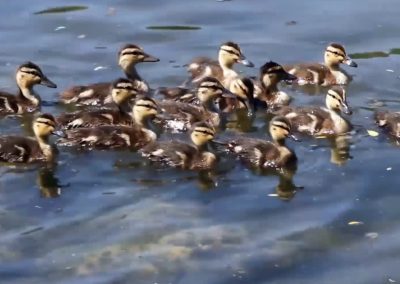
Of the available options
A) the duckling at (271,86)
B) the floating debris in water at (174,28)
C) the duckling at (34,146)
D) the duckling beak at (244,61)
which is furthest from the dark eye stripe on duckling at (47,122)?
the floating debris in water at (174,28)

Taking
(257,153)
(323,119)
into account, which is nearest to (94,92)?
(257,153)

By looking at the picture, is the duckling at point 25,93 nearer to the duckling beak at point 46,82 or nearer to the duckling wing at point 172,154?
the duckling beak at point 46,82

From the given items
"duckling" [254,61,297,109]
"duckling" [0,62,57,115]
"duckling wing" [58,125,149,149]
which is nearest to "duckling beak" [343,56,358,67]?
"duckling" [254,61,297,109]

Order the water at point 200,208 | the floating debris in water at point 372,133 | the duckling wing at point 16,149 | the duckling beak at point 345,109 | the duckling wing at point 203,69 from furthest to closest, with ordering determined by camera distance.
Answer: the duckling wing at point 203,69 → the duckling beak at point 345,109 → the floating debris in water at point 372,133 → the duckling wing at point 16,149 → the water at point 200,208

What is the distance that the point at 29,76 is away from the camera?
10156mm

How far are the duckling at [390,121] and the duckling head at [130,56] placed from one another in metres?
2.27

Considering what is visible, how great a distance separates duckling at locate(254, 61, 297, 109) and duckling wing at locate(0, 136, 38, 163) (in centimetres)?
224

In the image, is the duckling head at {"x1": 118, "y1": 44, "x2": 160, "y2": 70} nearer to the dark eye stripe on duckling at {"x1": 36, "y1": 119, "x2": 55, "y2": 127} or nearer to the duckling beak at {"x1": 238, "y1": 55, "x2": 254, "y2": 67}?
the duckling beak at {"x1": 238, "y1": 55, "x2": 254, "y2": 67}

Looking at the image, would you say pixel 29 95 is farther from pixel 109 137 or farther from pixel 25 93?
pixel 109 137

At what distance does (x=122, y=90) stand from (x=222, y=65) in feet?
4.21

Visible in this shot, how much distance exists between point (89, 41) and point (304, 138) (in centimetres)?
300

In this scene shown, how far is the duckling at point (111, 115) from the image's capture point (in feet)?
31.0

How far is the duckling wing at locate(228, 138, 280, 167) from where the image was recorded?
29.1 feet

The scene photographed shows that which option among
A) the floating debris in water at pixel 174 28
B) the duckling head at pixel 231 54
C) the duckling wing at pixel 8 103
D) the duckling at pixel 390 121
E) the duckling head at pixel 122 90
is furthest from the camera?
the floating debris in water at pixel 174 28
